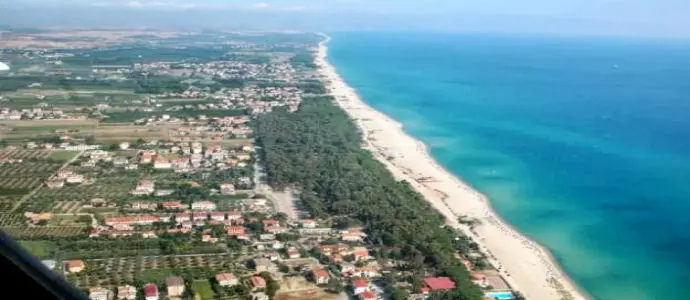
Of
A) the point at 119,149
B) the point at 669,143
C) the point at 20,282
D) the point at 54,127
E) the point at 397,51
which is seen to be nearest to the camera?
the point at 20,282

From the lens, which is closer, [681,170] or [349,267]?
[349,267]

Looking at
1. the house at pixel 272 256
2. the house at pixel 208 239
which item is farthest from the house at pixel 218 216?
the house at pixel 272 256

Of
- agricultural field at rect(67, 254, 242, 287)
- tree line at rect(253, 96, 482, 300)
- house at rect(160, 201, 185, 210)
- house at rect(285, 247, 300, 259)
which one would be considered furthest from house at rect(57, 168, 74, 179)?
Result: house at rect(285, 247, 300, 259)

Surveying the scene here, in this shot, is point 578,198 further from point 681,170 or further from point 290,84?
point 290,84

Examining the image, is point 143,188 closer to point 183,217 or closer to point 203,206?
point 203,206

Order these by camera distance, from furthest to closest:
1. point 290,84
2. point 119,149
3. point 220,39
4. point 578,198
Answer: point 220,39 < point 290,84 < point 119,149 < point 578,198

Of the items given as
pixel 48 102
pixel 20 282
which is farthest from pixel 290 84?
pixel 20 282

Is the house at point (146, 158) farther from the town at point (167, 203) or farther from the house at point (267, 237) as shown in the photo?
the house at point (267, 237)

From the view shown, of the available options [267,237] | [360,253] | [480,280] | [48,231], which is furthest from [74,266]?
[480,280]
